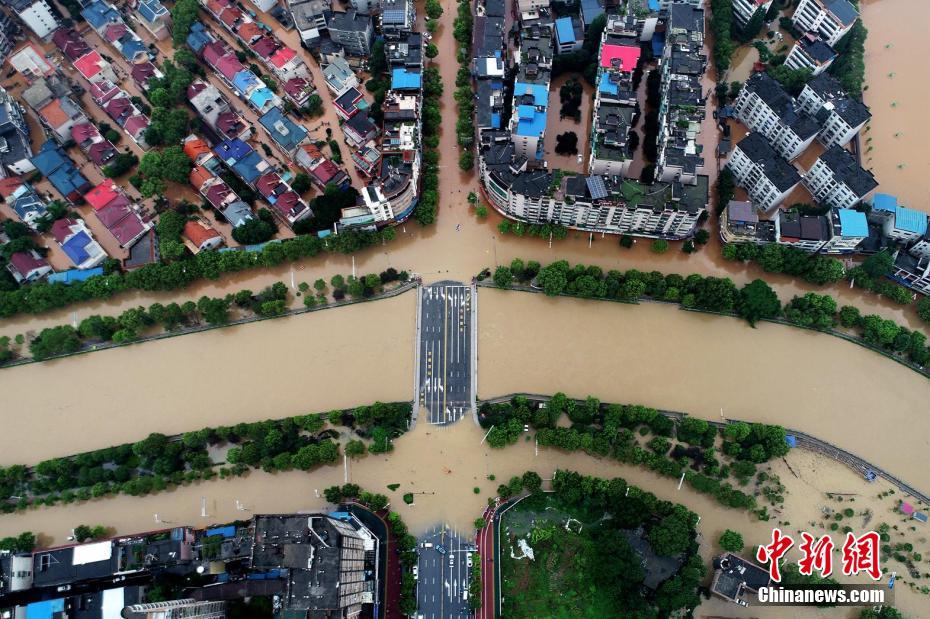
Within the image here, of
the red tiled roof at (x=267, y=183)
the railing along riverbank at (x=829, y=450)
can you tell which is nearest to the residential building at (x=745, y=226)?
the railing along riverbank at (x=829, y=450)

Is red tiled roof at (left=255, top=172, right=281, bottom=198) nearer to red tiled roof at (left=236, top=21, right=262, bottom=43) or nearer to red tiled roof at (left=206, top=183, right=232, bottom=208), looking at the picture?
red tiled roof at (left=206, top=183, right=232, bottom=208)

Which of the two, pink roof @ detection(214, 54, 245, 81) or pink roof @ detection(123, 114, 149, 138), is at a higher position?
pink roof @ detection(214, 54, 245, 81)

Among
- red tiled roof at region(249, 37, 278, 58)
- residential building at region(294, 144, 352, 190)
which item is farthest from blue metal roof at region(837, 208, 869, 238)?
red tiled roof at region(249, 37, 278, 58)

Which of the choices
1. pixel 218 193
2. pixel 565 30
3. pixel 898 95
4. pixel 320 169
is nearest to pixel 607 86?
pixel 565 30

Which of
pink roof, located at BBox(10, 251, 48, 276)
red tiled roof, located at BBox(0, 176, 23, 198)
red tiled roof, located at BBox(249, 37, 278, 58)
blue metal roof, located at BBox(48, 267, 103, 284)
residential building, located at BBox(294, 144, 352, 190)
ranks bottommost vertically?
blue metal roof, located at BBox(48, 267, 103, 284)

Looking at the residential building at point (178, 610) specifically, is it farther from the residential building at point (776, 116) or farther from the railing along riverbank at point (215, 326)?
the residential building at point (776, 116)

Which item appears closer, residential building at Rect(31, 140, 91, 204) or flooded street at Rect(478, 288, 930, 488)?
flooded street at Rect(478, 288, 930, 488)
